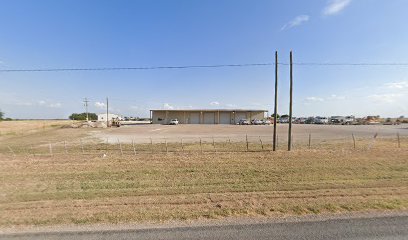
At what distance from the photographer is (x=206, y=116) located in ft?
240

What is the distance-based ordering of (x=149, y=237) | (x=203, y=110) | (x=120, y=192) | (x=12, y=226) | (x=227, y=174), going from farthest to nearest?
(x=203, y=110)
(x=227, y=174)
(x=120, y=192)
(x=12, y=226)
(x=149, y=237)

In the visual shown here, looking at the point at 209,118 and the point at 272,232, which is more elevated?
the point at 209,118

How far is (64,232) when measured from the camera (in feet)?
16.2

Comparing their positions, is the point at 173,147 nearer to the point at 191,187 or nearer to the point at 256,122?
the point at 191,187

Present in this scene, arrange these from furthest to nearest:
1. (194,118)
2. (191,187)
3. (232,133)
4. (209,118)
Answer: (194,118), (209,118), (232,133), (191,187)

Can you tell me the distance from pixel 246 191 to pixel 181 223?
3037 millimetres

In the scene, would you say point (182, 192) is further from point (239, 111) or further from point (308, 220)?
point (239, 111)

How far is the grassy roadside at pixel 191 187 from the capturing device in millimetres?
6055

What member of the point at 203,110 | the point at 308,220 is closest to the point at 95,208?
the point at 308,220

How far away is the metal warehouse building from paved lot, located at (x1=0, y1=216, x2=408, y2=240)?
66.8 metres

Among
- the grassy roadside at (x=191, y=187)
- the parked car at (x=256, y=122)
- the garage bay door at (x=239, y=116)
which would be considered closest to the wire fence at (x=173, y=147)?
the grassy roadside at (x=191, y=187)

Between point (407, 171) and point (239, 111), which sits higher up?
point (239, 111)

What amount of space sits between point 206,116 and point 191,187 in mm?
64908

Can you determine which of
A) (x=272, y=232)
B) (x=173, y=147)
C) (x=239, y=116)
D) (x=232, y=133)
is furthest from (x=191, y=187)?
(x=239, y=116)
